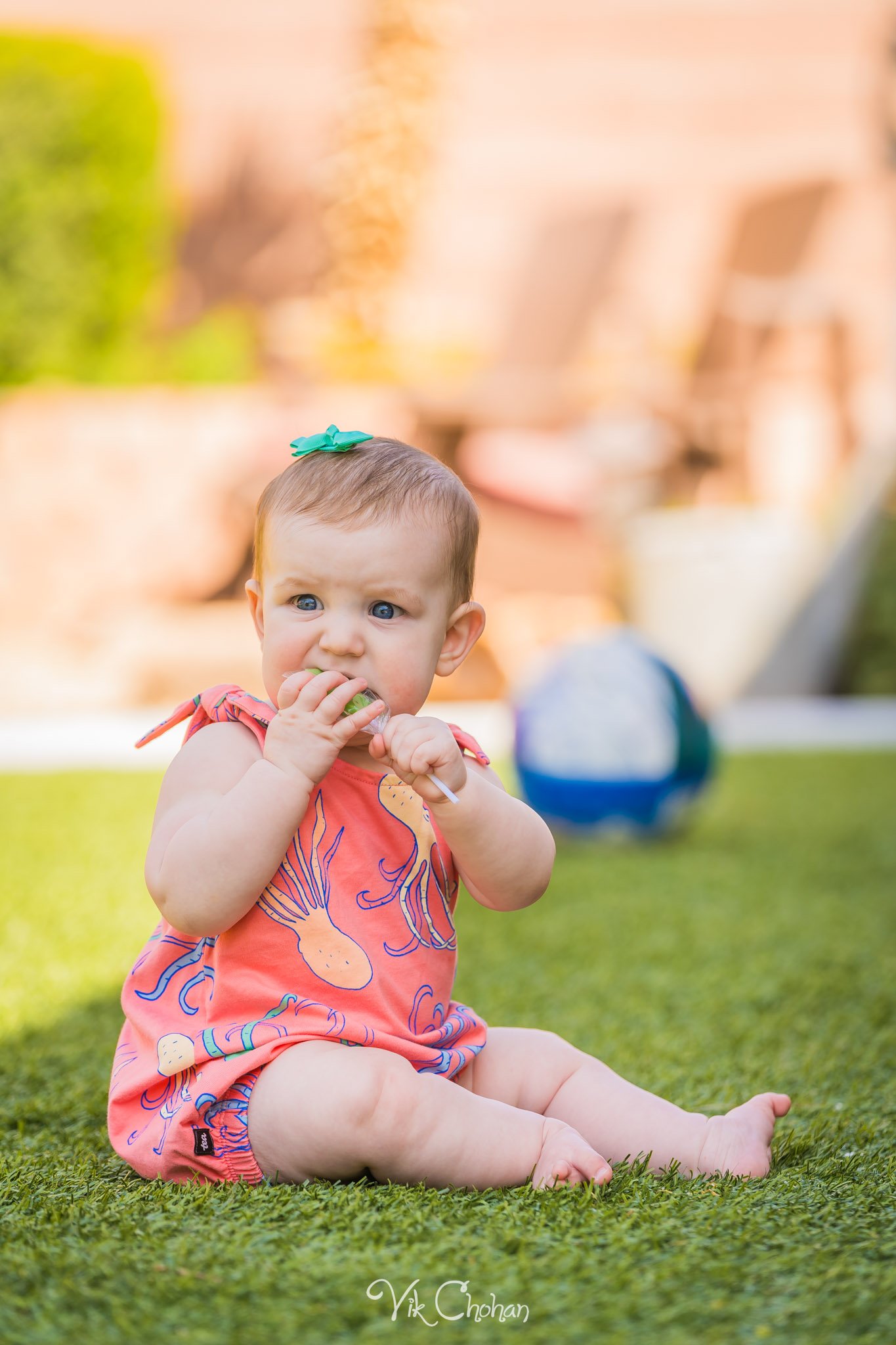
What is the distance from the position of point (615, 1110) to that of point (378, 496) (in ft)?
2.49

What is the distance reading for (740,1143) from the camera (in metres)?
1.51

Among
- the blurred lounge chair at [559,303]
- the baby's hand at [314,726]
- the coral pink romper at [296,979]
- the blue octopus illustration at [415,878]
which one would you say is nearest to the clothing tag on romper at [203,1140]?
the coral pink romper at [296,979]

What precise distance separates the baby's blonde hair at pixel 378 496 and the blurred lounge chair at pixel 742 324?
748cm

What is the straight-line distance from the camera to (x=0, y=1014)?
2119 millimetres

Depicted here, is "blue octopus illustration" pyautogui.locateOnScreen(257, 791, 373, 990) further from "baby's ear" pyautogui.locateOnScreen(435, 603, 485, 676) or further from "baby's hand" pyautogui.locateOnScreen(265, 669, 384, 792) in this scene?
"baby's ear" pyautogui.locateOnScreen(435, 603, 485, 676)

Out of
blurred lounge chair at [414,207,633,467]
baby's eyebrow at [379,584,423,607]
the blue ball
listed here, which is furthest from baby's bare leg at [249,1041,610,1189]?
blurred lounge chair at [414,207,633,467]

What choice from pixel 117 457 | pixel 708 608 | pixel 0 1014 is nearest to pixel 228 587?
pixel 117 457

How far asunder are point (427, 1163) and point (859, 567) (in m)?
6.05

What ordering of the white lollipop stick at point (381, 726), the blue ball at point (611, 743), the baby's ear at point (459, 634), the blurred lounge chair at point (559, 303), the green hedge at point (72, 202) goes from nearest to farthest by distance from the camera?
the white lollipop stick at point (381, 726), the baby's ear at point (459, 634), the blue ball at point (611, 743), the blurred lounge chair at point (559, 303), the green hedge at point (72, 202)

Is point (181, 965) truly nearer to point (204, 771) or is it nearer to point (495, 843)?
point (204, 771)

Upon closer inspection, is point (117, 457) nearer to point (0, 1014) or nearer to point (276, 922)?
point (0, 1014)

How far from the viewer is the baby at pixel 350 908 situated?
1416 millimetres

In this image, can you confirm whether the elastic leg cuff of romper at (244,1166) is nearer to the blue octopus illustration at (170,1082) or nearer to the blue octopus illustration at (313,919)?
the blue octopus illustration at (170,1082)
